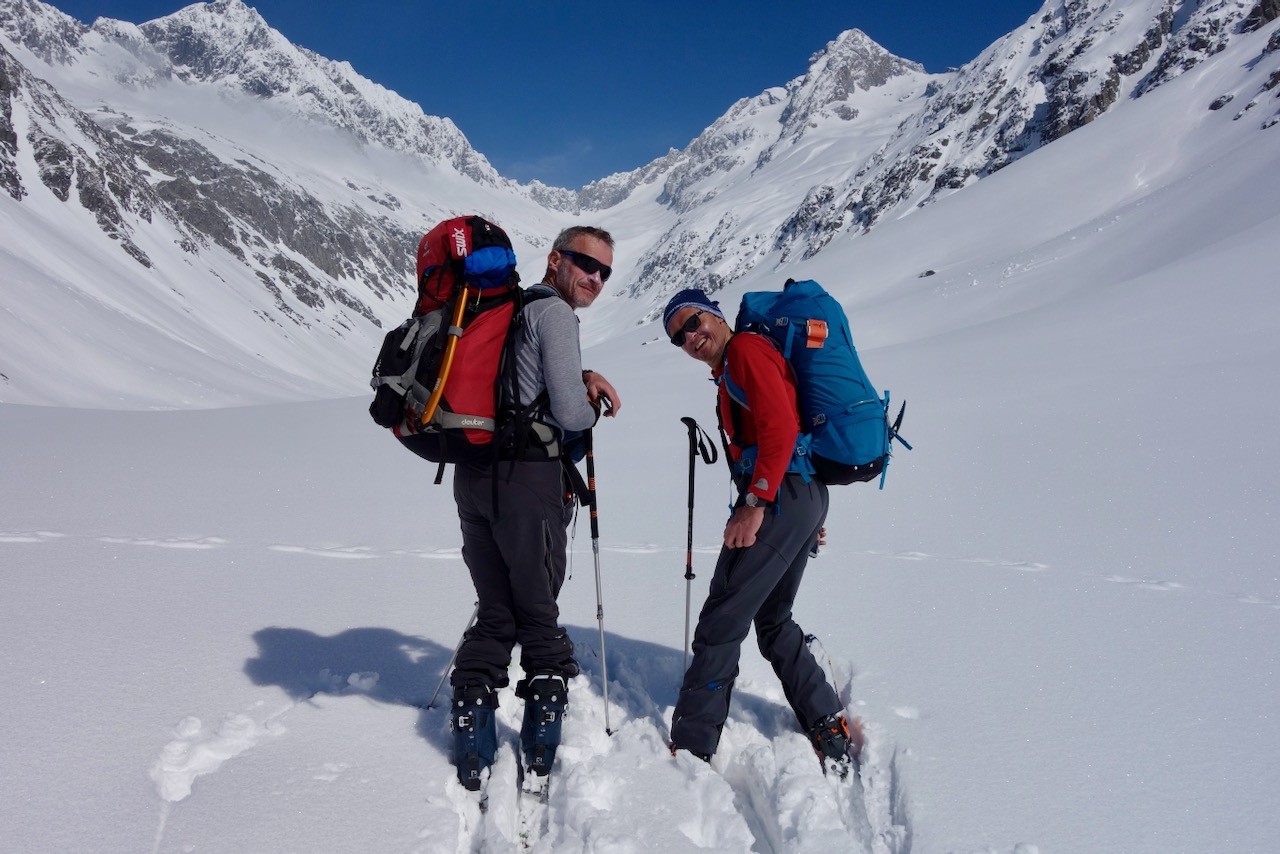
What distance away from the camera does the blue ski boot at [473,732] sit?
2883 millimetres

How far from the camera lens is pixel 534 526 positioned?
3006 millimetres

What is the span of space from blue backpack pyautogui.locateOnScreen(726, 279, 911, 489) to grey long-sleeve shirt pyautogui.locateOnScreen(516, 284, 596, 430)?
62cm

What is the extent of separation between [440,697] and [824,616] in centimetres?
231

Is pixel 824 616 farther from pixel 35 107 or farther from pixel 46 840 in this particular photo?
pixel 35 107

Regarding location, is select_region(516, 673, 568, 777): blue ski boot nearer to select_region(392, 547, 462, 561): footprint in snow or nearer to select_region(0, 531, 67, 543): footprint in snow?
select_region(392, 547, 462, 561): footprint in snow

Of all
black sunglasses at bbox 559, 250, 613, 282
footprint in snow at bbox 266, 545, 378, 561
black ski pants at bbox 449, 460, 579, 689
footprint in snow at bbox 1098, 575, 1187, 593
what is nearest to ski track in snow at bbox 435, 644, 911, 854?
black ski pants at bbox 449, 460, 579, 689

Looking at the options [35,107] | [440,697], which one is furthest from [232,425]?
[35,107]

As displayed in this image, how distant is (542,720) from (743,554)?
1085mm

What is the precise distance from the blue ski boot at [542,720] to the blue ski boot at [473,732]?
133 mm

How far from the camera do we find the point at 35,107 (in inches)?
2849

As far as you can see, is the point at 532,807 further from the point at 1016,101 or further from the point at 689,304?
the point at 1016,101

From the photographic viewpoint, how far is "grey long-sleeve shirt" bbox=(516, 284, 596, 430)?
2867mm

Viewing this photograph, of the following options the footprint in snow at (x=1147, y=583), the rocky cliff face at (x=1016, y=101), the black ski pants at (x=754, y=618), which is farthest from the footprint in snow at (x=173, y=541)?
the rocky cliff face at (x=1016, y=101)

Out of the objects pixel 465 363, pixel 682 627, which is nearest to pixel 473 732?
pixel 465 363
